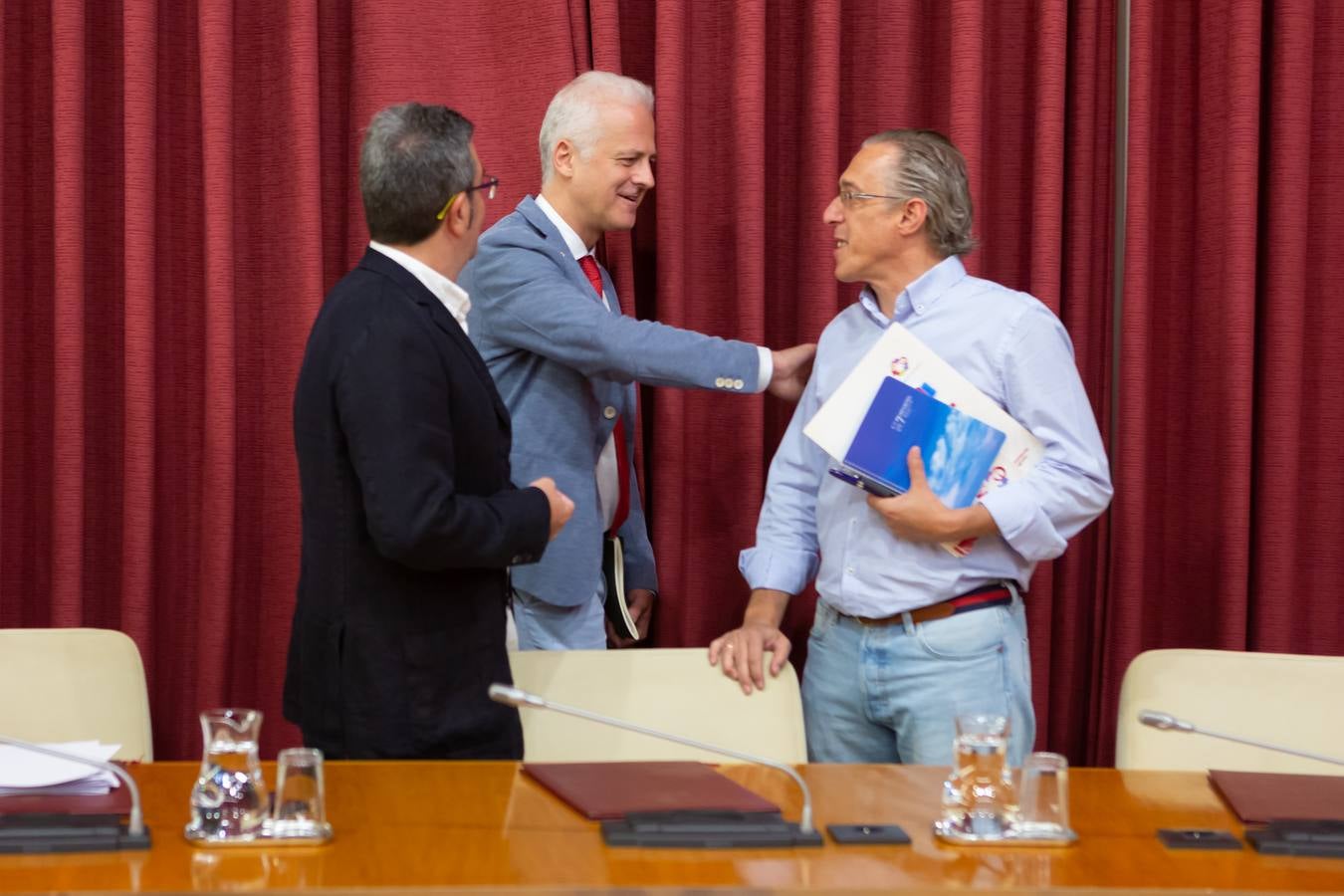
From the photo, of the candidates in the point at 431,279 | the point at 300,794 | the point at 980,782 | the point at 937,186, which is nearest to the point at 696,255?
the point at 937,186

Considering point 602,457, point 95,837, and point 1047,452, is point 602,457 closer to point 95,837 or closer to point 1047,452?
point 1047,452

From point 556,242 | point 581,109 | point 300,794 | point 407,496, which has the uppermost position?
point 581,109

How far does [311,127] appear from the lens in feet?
10.5

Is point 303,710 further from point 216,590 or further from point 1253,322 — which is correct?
point 1253,322

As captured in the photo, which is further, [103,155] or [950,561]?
[103,155]

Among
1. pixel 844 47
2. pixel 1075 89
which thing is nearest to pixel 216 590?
pixel 844 47

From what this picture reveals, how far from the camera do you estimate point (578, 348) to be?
2635mm

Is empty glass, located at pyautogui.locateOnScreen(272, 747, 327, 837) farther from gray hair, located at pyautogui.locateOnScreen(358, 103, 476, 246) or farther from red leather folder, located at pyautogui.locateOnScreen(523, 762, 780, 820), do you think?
gray hair, located at pyautogui.locateOnScreen(358, 103, 476, 246)

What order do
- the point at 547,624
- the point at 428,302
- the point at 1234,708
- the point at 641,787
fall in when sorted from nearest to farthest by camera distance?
the point at 641,787 < the point at 428,302 < the point at 1234,708 < the point at 547,624

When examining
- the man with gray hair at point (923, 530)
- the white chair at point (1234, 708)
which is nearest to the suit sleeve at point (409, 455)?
the man with gray hair at point (923, 530)

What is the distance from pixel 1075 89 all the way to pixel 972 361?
41.5 inches

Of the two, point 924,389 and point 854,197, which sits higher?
point 854,197

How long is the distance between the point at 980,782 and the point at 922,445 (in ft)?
2.71

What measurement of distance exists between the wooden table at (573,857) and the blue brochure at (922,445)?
0.67m
